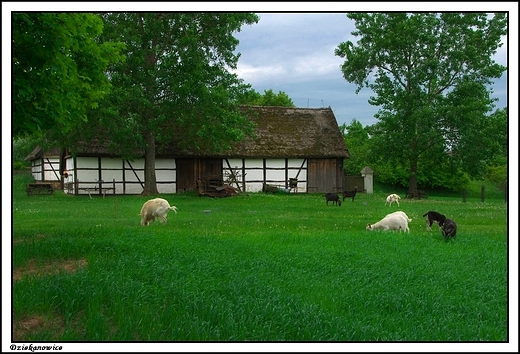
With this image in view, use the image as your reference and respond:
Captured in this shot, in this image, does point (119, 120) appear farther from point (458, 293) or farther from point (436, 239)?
point (458, 293)

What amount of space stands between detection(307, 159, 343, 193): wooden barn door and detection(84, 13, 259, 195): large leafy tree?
953cm

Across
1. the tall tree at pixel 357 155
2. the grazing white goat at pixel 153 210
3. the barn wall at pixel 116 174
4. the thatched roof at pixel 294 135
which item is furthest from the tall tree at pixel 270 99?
the grazing white goat at pixel 153 210

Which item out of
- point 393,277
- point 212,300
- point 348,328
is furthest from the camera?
point 393,277

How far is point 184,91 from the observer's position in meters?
28.5

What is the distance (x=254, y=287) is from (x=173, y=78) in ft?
76.8

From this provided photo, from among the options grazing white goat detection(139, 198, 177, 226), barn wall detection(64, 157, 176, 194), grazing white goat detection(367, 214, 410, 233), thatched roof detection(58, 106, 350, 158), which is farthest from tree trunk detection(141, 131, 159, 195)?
grazing white goat detection(367, 214, 410, 233)

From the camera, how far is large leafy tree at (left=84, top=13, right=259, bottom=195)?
Answer: 92.4ft

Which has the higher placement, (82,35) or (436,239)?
(82,35)

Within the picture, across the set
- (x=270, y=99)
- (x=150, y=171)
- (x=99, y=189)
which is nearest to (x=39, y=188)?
(x=99, y=189)

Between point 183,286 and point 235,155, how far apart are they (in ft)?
97.1

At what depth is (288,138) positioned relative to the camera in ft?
128

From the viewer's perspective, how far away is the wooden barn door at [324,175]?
38.3 meters

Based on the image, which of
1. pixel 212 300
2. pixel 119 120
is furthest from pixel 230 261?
pixel 119 120

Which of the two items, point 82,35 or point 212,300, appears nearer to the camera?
point 212,300
